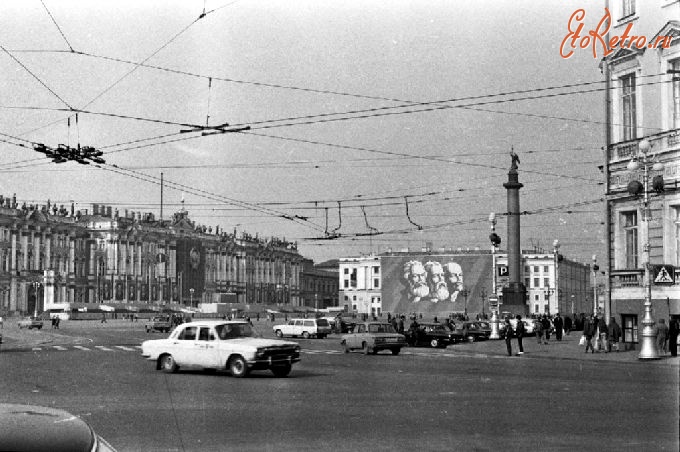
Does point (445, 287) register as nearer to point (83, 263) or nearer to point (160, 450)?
point (83, 263)

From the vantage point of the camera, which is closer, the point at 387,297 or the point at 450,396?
the point at 450,396

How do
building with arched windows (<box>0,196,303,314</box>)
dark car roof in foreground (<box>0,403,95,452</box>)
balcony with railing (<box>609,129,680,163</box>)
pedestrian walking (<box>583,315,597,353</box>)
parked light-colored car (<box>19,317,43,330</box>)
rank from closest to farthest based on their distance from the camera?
1. dark car roof in foreground (<box>0,403,95,452</box>)
2. balcony with railing (<box>609,129,680,163</box>)
3. pedestrian walking (<box>583,315,597,353</box>)
4. parked light-colored car (<box>19,317,43,330</box>)
5. building with arched windows (<box>0,196,303,314</box>)

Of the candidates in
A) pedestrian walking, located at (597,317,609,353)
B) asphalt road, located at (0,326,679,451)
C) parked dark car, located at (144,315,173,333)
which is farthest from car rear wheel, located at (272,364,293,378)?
parked dark car, located at (144,315,173,333)

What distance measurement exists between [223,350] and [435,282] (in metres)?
127

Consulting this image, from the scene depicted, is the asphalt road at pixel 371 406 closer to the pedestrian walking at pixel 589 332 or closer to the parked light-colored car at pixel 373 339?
the pedestrian walking at pixel 589 332

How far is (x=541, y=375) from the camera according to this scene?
68.7 feet

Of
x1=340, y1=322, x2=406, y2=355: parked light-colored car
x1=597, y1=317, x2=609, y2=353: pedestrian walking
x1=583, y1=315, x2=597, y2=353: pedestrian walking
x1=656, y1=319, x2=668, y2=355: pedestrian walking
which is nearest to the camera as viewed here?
x1=656, y1=319, x2=668, y2=355: pedestrian walking

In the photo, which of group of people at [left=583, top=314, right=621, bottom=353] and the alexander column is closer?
group of people at [left=583, top=314, right=621, bottom=353]

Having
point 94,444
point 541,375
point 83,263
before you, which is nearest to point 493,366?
point 541,375

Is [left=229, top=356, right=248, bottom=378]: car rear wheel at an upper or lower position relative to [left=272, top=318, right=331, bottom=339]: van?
upper

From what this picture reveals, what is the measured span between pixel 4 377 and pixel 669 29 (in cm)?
2360

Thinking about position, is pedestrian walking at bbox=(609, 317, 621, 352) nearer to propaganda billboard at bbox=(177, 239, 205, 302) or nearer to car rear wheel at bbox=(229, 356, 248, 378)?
car rear wheel at bbox=(229, 356, 248, 378)

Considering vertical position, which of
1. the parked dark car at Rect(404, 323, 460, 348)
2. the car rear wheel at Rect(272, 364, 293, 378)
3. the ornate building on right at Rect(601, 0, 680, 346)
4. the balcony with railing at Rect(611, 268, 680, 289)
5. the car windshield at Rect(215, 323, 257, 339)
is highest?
the ornate building on right at Rect(601, 0, 680, 346)

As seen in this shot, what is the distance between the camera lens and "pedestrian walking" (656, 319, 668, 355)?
27797 millimetres
